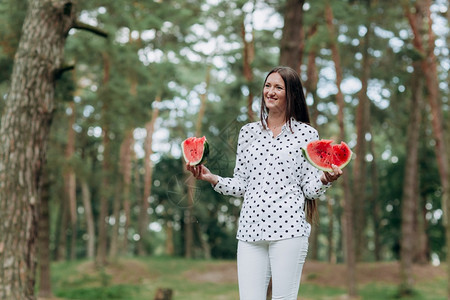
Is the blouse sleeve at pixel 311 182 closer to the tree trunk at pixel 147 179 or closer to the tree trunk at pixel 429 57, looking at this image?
the tree trunk at pixel 429 57

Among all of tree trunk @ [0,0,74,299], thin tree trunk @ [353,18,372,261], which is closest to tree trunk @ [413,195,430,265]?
thin tree trunk @ [353,18,372,261]

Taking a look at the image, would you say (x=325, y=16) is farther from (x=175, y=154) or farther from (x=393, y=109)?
(x=175, y=154)

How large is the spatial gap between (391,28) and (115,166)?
968 cm

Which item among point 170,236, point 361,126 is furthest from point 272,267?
point 170,236

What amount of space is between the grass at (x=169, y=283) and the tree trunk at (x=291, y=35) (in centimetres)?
898

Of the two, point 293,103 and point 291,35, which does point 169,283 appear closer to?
point 291,35

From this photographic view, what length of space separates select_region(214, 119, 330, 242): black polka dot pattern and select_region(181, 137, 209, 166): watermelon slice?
0.22 metres

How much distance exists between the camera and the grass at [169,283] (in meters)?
15.5

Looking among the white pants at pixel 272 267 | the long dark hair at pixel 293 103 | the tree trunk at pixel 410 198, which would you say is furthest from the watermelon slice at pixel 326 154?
the tree trunk at pixel 410 198

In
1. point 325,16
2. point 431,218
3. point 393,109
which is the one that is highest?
point 325,16

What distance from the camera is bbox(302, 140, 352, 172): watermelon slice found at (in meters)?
2.97

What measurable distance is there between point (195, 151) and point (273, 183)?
0.47 m

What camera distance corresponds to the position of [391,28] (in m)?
16.0

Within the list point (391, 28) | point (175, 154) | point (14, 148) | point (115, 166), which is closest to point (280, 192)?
point (14, 148)
